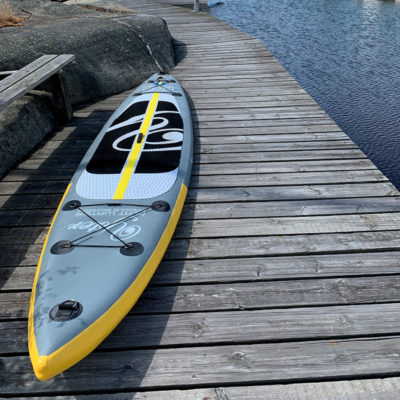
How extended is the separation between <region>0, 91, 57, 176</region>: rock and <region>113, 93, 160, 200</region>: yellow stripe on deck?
4.23ft

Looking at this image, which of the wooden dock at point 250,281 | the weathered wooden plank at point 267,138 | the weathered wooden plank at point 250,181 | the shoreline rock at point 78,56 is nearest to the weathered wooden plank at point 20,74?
the shoreline rock at point 78,56

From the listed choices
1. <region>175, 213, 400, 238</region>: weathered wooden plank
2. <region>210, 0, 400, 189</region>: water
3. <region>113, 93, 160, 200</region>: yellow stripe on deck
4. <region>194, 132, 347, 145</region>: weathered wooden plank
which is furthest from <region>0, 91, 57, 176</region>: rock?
<region>210, 0, 400, 189</region>: water

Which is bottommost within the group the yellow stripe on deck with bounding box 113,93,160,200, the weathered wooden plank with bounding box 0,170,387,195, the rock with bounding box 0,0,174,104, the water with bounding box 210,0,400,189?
the water with bounding box 210,0,400,189

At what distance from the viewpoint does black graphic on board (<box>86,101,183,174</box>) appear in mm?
3135

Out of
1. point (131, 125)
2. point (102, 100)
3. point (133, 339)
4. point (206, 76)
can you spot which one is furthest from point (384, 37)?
point (133, 339)

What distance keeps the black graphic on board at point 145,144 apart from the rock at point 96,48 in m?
1.52

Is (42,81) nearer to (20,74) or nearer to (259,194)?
(20,74)

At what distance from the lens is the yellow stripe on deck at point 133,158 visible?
9.23ft

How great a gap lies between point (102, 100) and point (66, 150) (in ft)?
5.20

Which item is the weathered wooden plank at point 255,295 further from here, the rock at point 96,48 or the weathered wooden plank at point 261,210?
the rock at point 96,48

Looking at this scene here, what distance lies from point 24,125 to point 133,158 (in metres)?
1.61

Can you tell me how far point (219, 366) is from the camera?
6.21 ft

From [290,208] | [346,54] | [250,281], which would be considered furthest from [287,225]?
[346,54]

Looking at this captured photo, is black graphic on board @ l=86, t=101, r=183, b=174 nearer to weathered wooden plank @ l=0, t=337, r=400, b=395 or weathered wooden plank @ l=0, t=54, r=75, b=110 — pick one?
weathered wooden plank @ l=0, t=54, r=75, b=110
